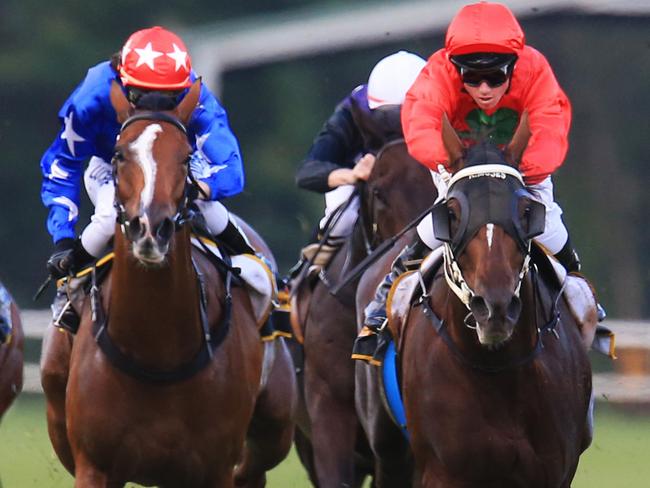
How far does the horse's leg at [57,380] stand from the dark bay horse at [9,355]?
106cm

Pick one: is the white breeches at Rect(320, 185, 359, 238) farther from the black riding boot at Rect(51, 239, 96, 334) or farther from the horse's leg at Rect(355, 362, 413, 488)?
the black riding boot at Rect(51, 239, 96, 334)

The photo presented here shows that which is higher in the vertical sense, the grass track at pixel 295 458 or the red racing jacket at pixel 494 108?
the red racing jacket at pixel 494 108

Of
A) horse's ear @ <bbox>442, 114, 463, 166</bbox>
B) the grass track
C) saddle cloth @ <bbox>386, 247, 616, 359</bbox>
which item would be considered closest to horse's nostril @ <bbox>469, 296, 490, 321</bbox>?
horse's ear @ <bbox>442, 114, 463, 166</bbox>

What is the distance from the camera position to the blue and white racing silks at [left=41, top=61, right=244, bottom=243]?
743cm

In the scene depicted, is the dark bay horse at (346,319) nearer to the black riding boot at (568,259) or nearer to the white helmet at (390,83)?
the white helmet at (390,83)

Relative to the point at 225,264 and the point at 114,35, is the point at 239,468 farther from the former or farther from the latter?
the point at 114,35

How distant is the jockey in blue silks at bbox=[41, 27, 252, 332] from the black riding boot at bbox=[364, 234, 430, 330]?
0.72 meters

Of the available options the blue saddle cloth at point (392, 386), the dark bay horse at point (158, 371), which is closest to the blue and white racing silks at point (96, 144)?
the dark bay horse at point (158, 371)

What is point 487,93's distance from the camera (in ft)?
22.6

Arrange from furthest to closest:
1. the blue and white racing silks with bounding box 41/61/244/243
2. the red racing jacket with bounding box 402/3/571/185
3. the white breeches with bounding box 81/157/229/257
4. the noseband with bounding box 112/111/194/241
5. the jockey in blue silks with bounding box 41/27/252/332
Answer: the blue and white racing silks with bounding box 41/61/244/243, the white breeches with bounding box 81/157/229/257, the jockey in blue silks with bounding box 41/27/252/332, the red racing jacket with bounding box 402/3/571/185, the noseband with bounding box 112/111/194/241

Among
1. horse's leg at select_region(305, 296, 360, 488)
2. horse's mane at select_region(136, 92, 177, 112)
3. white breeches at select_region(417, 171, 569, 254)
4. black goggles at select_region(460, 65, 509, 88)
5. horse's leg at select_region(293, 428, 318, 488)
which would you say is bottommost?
horse's leg at select_region(293, 428, 318, 488)

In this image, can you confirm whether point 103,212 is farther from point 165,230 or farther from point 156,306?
point 165,230

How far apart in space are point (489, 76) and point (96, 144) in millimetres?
1889

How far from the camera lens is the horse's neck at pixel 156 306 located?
6824mm
